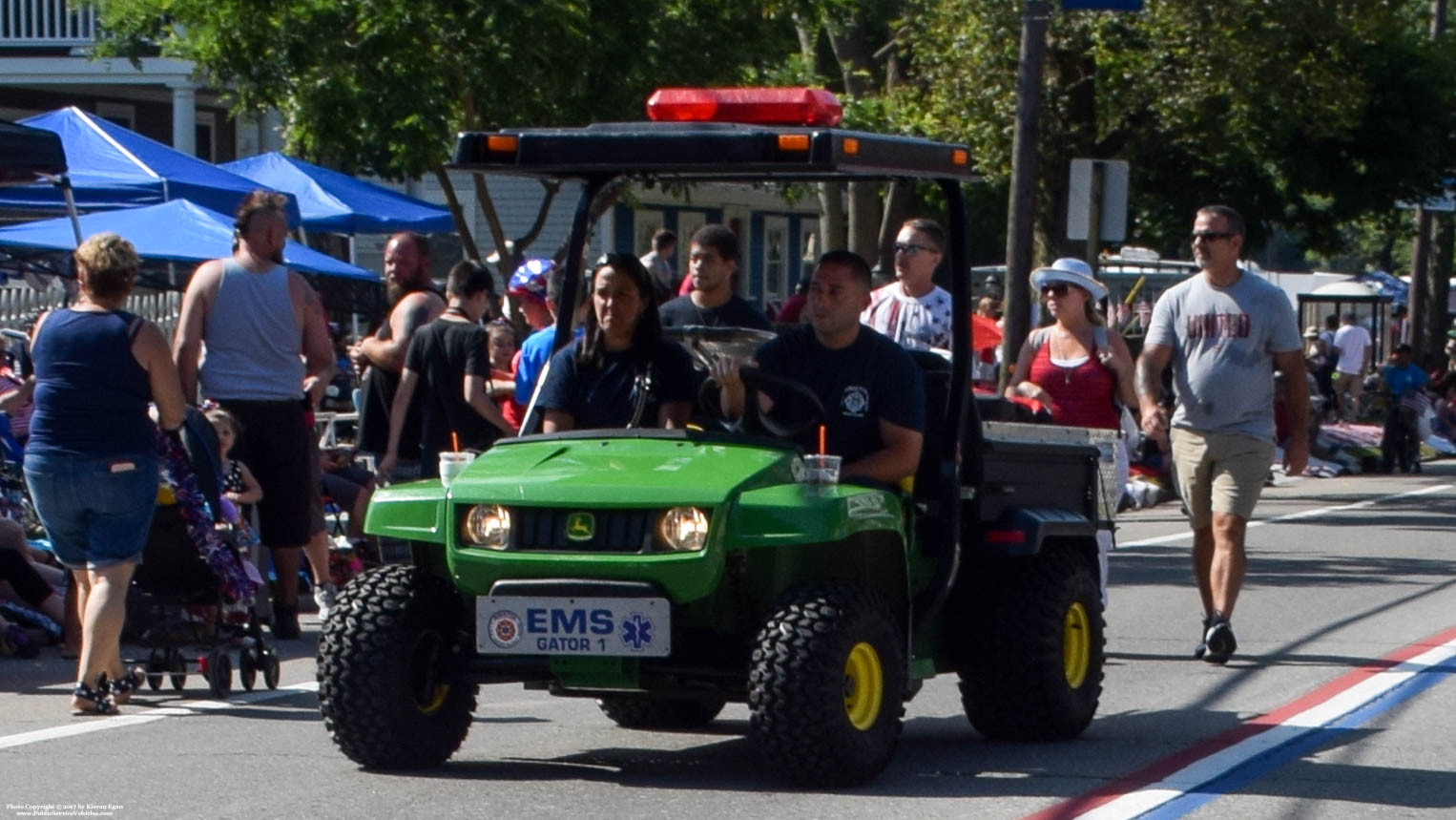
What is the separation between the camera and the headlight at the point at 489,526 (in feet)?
22.4

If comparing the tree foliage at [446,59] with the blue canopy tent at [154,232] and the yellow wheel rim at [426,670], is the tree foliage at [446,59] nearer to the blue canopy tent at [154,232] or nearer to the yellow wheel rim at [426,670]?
the blue canopy tent at [154,232]

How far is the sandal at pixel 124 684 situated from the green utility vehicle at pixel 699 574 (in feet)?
6.25

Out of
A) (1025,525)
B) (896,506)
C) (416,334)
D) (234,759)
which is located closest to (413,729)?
(234,759)

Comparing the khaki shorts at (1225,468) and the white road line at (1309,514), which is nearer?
the khaki shorts at (1225,468)

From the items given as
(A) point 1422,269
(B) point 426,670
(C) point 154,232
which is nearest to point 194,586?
(B) point 426,670

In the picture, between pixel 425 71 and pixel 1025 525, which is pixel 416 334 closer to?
pixel 1025 525

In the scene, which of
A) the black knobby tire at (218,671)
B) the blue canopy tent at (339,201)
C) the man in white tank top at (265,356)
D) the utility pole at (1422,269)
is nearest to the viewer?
the black knobby tire at (218,671)

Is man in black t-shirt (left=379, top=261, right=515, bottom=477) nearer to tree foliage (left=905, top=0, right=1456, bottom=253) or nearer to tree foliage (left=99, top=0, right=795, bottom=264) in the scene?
tree foliage (left=99, top=0, right=795, bottom=264)

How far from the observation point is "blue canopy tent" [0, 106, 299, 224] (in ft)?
58.1

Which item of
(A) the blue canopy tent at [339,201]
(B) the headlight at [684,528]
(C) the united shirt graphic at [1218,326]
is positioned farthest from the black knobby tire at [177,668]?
(A) the blue canopy tent at [339,201]

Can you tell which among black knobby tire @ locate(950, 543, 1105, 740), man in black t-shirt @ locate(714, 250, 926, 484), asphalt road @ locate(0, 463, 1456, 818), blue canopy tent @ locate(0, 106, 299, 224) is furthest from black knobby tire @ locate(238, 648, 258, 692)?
blue canopy tent @ locate(0, 106, 299, 224)

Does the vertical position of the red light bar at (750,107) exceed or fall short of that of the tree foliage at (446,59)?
it falls short

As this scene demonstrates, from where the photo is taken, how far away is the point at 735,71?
1745 cm

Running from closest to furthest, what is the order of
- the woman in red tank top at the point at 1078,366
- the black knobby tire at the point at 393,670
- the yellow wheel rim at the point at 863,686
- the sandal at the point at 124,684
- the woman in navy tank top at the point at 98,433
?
1. the yellow wheel rim at the point at 863,686
2. the black knobby tire at the point at 393,670
3. the woman in navy tank top at the point at 98,433
4. the sandal at the point at 124,684
5. the woman in red tank top at the point at 1078,366
